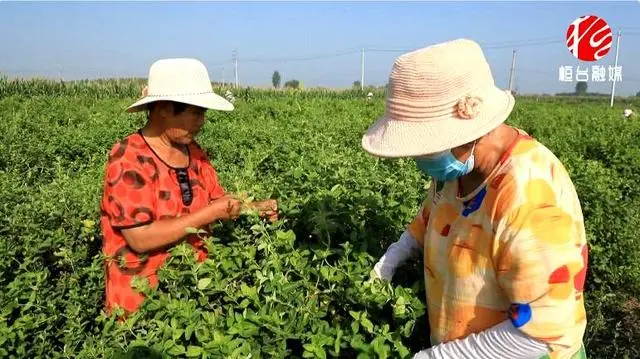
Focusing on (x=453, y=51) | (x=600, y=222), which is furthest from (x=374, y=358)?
(x=600, y=222)

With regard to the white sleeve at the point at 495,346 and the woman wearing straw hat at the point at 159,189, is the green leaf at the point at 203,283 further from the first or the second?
the white sleeve at the point at 495,346

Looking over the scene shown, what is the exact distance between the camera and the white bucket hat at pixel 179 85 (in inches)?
89.4

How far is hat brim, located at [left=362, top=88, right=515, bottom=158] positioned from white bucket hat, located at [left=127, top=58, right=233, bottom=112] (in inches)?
43.7

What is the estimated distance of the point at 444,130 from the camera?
4.49 ft

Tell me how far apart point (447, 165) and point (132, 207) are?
128cm

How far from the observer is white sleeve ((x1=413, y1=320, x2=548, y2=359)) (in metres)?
1.34

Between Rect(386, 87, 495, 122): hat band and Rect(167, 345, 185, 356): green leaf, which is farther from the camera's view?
Rect(167, 345, 185, 356): green leaf

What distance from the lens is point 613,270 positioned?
143 inches

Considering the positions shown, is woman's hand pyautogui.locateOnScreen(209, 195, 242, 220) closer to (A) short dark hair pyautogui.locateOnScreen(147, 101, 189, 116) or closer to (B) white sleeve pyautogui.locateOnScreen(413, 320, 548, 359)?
(A) short dark hair pyautogui.locateOnScreen(147, 101, 189, 116)

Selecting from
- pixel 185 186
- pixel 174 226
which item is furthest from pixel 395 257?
pixel 185 186

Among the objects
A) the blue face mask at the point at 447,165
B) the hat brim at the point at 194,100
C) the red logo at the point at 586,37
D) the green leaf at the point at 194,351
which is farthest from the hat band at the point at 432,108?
the red logo at the point at 586,37

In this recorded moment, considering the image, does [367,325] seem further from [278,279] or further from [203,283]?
[203,283]

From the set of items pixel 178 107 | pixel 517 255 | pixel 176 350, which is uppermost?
pixel 178 107

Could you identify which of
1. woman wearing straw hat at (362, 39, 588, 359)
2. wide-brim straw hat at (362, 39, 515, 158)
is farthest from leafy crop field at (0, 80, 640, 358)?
wide-brim straw hat at (362, 39, 515, 158)
